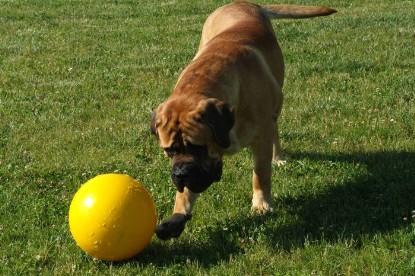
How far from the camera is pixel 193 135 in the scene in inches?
193

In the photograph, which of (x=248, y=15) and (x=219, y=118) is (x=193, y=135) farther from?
(x=248, y=15)

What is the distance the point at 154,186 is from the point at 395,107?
3.44 metres

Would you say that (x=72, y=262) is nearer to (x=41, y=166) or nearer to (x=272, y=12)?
(x=41, y=166)

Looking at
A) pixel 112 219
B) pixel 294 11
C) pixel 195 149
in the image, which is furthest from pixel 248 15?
pixel 112 219

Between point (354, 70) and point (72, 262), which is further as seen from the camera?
point (354, 70)

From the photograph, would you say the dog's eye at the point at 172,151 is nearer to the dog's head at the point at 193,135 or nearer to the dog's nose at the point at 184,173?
the dog's head at the point at 193,135

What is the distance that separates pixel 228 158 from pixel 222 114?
88.2 inches

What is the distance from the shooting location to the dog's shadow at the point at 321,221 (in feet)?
16.9

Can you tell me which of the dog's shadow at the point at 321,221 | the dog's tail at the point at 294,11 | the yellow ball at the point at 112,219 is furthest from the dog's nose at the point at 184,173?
the dog's tail at the point at 294,11

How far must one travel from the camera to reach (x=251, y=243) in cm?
520

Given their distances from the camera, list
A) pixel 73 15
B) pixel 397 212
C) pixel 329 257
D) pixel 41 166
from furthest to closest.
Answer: pixel 73 15, pixel 41 166, pixel 397 212, pixel 329 257

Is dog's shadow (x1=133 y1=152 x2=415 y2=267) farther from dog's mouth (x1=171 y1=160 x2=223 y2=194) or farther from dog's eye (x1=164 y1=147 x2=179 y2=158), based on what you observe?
dog's eye (x1=164 y1=147 x2=179 y2=158)

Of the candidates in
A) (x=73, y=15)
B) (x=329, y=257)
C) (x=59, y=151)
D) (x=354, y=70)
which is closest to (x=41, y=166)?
(x=59, y=151)

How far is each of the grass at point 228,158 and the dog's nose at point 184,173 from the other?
565 mm
